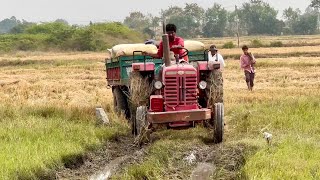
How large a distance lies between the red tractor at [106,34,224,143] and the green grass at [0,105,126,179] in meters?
0.89

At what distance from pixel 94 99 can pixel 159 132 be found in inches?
214

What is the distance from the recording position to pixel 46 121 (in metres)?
10.1

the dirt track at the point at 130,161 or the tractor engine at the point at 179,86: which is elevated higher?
the tractor engine at the point at 179,86

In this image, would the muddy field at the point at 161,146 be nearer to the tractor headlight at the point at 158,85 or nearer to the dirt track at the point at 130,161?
the dirt track at the point at 130,161

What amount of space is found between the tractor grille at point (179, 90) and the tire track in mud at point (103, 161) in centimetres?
93

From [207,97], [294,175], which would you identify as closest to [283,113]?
[207,97]

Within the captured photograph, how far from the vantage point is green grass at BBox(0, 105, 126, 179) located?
6.82 meters

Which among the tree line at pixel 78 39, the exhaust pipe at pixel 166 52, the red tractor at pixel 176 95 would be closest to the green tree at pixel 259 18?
the tree line at pixel 78 39

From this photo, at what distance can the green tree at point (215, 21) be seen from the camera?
288ft

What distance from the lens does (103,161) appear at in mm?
8008

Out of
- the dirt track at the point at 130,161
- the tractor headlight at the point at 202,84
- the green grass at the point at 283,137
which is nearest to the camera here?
the green grass at the point at 283,137

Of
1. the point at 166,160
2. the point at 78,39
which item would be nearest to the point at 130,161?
the point at 166,160

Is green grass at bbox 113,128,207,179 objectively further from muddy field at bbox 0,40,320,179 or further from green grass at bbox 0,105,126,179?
green grass at bbox 0,105,126,179

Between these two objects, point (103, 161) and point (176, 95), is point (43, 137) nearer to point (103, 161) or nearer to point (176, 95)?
point (103, 161)
